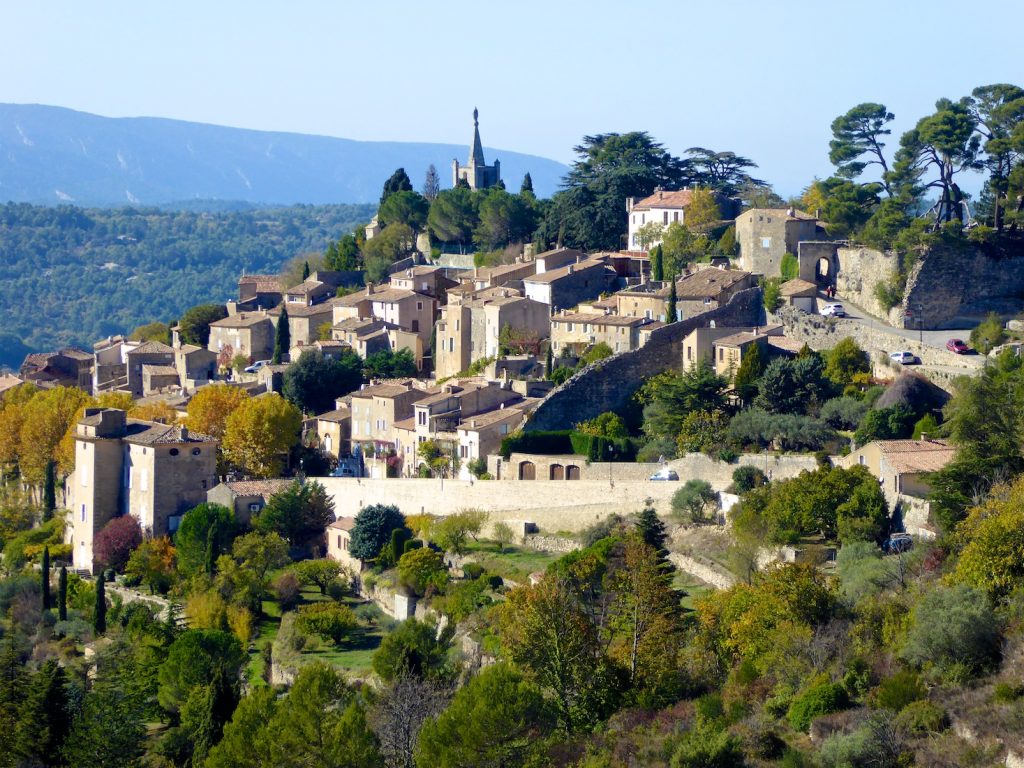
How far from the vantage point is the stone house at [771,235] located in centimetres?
4928

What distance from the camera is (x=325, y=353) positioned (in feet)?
177

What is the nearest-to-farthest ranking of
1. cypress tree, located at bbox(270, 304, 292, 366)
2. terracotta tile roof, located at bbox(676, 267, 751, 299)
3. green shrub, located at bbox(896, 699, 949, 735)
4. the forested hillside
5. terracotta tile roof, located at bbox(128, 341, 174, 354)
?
Result: green shrub, located at bbox(896, 699, 949, 735), terracotta tile roof, located at bbox(676, 267, 751, 299), cypress tree, located at bbox(270, 304, 292, 366), terracotta tile roof, located at bbox(128, 341, 174, 354), the forested hillside

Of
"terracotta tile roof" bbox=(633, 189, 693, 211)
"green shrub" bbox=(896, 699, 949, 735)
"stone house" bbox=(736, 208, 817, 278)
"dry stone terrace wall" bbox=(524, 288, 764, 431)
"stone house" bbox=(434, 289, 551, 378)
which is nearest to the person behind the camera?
"green shrub" bbox=(896, 699, 949, 735)

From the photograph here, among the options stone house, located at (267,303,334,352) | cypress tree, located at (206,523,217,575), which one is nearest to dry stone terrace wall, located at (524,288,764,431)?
cypress tree, located at (206,523,217,575)

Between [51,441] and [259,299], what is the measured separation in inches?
579

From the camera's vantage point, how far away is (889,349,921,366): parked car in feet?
136

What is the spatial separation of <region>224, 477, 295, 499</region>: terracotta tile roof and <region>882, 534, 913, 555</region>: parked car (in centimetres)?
1763

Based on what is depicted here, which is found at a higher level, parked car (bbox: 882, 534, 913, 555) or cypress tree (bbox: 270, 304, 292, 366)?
cypress tree (bbox: 270, 304, 292, 366)

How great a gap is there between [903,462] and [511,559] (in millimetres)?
8804

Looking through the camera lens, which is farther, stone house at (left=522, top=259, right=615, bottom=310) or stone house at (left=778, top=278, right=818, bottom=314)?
stone house at (left=522, top=259, right=615, bottom=310)

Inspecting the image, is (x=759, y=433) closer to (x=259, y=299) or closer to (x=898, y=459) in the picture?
(x=898, y=459)

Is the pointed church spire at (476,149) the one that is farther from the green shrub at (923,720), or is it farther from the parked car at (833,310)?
the green shrub at (923,720)

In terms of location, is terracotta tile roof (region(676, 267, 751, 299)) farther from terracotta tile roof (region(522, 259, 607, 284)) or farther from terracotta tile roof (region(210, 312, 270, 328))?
terracotta tile roof (region(210, 312, 270, 328))

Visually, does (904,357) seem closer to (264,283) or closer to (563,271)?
(563,271)
